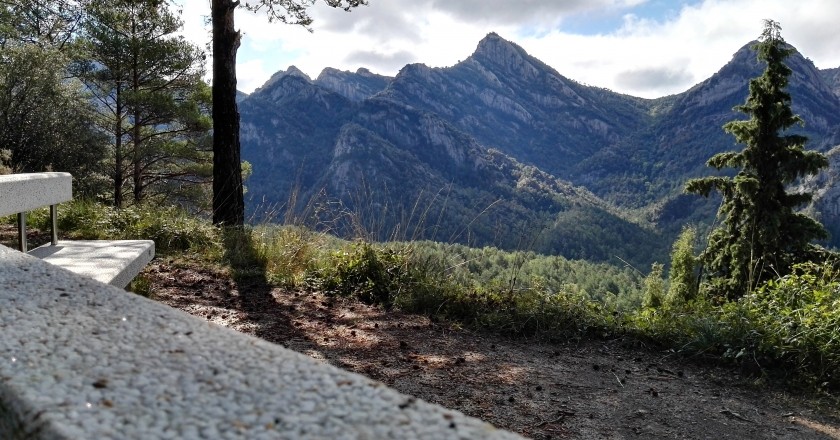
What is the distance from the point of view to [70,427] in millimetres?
688

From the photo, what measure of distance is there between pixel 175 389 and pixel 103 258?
2.85 metres

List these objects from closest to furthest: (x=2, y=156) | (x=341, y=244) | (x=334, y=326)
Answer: (x=334, y=326) < (x=341, y=244) < (x=2, y=156)

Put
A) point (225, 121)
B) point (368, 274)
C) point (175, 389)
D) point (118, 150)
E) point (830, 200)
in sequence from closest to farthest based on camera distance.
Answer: point (175, 389) → point (368, 274) → point (225, 121) → point (118, 150) → point (830, 200)

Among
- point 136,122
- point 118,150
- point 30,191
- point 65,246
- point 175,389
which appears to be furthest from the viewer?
point 136,122

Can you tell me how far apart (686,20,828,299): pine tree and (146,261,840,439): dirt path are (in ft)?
46.1

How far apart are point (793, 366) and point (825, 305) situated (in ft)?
1.57

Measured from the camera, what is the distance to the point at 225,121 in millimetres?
7078

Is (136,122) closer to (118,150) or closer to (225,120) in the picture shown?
(118,150)

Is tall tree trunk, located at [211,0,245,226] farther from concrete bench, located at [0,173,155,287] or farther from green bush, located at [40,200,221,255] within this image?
concrete bench, located at [0,173,155,287]

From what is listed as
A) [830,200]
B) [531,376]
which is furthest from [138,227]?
[830,200]

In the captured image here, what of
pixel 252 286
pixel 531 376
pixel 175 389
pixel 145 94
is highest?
pixel 145 94

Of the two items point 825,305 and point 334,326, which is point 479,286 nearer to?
point 334,326

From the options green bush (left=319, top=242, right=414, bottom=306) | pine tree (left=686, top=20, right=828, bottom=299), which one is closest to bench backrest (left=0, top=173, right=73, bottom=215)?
green bush (left=319, top=242, right=414, bottom=306)

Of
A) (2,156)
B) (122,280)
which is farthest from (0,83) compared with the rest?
(122,280)
